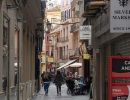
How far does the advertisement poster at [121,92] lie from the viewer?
10.1m

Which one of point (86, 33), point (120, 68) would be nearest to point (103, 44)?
point (86, 33)

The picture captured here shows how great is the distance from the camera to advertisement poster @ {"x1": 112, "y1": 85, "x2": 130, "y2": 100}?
33.0 feet

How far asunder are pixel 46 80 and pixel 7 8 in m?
23.5

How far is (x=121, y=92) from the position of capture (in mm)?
10102

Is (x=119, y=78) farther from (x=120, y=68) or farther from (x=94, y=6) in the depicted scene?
(x=94, y=6)

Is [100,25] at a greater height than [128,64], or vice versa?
[100,25]

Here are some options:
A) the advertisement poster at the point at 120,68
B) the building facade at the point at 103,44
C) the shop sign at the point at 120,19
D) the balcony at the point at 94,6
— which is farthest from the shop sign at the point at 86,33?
the shop sign at the point at 120,19

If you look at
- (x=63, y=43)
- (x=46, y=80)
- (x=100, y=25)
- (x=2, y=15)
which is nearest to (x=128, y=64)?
(x=2, y=15)

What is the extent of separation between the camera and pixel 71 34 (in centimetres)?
9131

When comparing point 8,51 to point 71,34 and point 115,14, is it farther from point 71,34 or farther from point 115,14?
point 71,34

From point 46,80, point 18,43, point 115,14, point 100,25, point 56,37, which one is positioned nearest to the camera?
point 115,14

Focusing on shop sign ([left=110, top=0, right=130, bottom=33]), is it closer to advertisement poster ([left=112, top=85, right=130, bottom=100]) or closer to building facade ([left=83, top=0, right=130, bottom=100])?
advertisement poster ([left=112, top=85, right=130, bottom=100])

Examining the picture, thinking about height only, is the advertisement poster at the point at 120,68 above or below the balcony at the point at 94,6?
below

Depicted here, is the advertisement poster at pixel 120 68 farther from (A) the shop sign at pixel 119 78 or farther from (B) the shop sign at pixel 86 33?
(B) the shop sign at pixel 86 33
